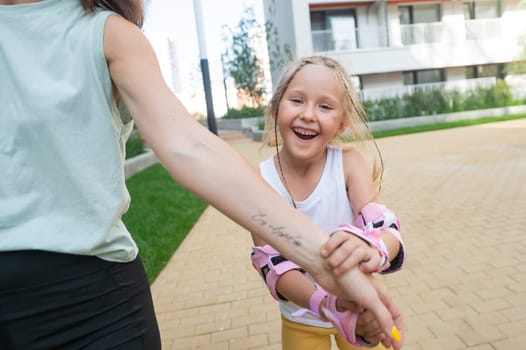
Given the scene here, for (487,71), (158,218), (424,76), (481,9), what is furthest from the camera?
(487,71)

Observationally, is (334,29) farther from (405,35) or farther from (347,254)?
(347,254)

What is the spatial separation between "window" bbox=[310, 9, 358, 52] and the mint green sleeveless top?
67.3 feet

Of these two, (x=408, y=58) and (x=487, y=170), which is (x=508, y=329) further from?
(x=408, y=58)

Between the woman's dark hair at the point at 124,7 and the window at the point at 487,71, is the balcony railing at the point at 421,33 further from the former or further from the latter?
the woman's dark hair at the point at 124,7

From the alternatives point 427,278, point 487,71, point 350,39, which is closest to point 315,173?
point 427,278

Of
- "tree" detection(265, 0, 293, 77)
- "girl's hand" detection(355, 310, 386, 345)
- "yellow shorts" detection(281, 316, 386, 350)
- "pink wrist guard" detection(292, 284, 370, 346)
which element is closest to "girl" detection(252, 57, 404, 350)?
"yellow shorts" detection(281, 316, 386, 350)

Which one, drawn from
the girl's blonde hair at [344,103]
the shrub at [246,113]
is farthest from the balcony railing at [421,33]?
the girl's blonde hair at [344,103]

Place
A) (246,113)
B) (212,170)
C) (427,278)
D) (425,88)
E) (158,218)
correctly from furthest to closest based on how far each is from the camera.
A: (246,113)
(425,88)
(158,218)
(427,278)
(212,170)

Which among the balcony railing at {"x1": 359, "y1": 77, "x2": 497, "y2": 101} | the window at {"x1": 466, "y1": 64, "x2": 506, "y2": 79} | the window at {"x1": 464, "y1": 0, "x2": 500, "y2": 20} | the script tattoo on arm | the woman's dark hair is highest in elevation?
the window at {"x1": 464, "y1": 0, "x2": 500, "y2": 20}

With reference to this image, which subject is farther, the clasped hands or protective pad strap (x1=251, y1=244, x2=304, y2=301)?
protective pad strap (x1=251, y1=244, x2=304, y2=301)

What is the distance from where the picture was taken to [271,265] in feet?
4.68

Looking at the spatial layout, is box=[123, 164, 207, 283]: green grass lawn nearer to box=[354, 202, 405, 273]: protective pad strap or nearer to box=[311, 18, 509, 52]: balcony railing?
box=[354, 202, 405, 273]: protective pad strap

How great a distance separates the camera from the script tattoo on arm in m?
0.81

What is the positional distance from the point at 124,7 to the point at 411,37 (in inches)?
900
